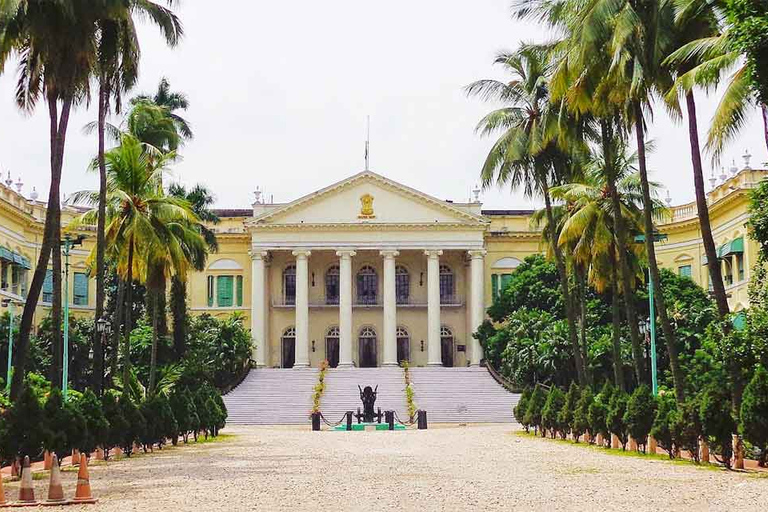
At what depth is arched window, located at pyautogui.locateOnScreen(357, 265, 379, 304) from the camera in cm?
6619

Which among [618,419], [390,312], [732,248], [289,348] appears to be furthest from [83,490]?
[289,348]

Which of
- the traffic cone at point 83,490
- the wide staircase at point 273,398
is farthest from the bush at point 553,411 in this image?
the traffic cone at point 83,490

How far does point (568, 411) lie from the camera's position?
2970 cm

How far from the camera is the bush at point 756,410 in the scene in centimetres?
1734

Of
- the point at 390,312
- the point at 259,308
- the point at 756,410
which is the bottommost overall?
the point at 756,410

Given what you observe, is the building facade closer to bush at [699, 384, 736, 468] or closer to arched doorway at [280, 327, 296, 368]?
arched doorway at [280, 327, 296, 368]

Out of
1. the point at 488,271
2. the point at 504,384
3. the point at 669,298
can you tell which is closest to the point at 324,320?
the point at 488,271

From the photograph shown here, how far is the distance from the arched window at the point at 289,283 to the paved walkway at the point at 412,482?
39749 millimetres

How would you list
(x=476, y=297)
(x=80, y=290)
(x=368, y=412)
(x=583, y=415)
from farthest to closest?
(x=80, y=290) < (x=476, y=297) < (x=368, y=412) < (x=583, y=415)

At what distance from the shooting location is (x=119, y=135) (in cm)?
3728

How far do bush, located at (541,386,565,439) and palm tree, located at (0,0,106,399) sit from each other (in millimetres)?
13446

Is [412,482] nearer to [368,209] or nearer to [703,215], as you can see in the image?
[703,215]

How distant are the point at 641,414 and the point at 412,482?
818cm

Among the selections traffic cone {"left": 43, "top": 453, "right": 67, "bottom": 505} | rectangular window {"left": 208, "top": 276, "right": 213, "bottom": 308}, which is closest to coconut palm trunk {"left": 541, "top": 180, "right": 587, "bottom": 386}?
traffic cone {"left": 43, "top": 453, "right": 67, "bottom": 505}
